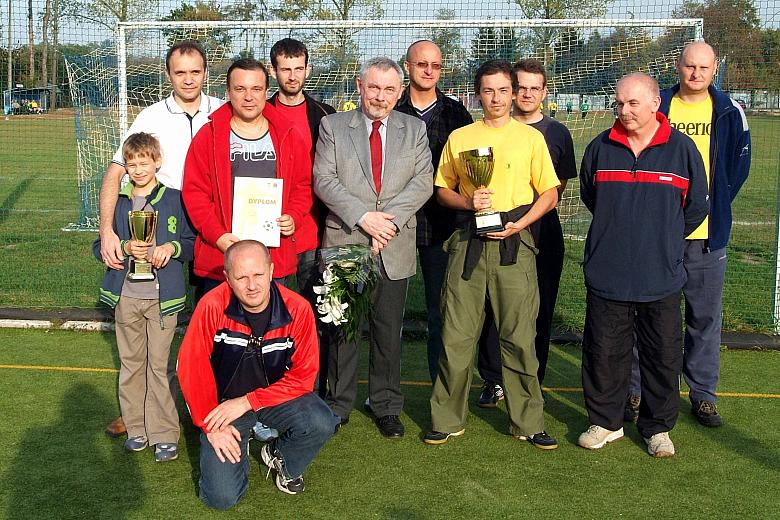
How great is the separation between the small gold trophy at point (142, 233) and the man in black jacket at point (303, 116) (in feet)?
2.67

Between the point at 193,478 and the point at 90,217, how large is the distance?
832cm

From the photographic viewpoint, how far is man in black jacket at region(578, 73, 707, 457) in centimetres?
431

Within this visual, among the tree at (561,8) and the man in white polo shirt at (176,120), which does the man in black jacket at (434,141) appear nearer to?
the man in white polo shirt at (176,120)

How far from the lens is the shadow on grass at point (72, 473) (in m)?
3.82

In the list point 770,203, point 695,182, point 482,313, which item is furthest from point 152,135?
point 770,203

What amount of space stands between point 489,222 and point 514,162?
1.19ft

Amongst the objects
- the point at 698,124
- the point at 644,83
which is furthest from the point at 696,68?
the point at 644,83

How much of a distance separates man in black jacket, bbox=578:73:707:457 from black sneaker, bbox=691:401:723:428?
510 mm

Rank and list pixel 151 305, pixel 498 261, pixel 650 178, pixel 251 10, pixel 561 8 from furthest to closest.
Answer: pixel 251 10 < pixel 561 8 < pixel 498 261 < pixel 151 305 < pixel 650 178

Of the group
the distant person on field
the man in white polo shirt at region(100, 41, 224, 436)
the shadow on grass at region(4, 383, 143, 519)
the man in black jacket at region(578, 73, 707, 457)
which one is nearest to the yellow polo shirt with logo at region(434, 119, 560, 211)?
the man in black jacket at region(578, 73, 707, 457)

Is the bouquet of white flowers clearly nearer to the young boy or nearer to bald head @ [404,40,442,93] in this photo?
the young boy

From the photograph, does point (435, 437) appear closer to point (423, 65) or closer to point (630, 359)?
point (630, 359)

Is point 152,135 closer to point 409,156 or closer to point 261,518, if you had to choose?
point 409,156

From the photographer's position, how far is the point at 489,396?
17.4ft
